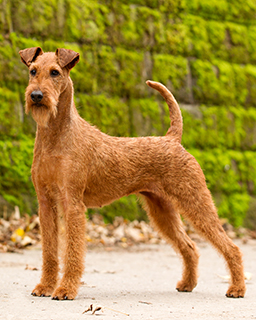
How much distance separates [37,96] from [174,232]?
75.4 inches

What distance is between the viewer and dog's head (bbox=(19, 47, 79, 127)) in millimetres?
3596

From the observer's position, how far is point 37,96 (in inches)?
141

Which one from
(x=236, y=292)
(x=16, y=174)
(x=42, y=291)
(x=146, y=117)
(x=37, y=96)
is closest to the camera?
(x=37, y=96)

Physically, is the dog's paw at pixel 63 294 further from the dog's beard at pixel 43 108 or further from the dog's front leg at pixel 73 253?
the dog's beard at pixel 43 108

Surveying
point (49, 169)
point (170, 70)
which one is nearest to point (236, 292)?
point (49, 169)

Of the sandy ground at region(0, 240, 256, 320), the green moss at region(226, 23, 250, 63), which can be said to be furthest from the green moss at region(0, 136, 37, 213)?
the green moss at region(226, 23, 250, 63)

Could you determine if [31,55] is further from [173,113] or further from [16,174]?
[16,174]

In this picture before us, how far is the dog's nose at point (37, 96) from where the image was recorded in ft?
11.7

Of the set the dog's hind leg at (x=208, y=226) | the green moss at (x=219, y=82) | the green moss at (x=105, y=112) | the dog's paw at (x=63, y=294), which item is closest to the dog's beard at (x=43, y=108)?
the dog's paw at (x=63, y=294)

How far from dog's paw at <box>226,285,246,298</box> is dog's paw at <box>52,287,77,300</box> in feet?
4.52

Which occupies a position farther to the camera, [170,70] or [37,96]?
[170,70]

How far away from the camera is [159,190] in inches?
172

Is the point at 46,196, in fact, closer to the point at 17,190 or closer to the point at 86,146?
the point at 86,146

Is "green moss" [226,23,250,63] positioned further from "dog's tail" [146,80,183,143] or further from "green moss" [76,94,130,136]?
"dog's tail" [146,80,183,143]
